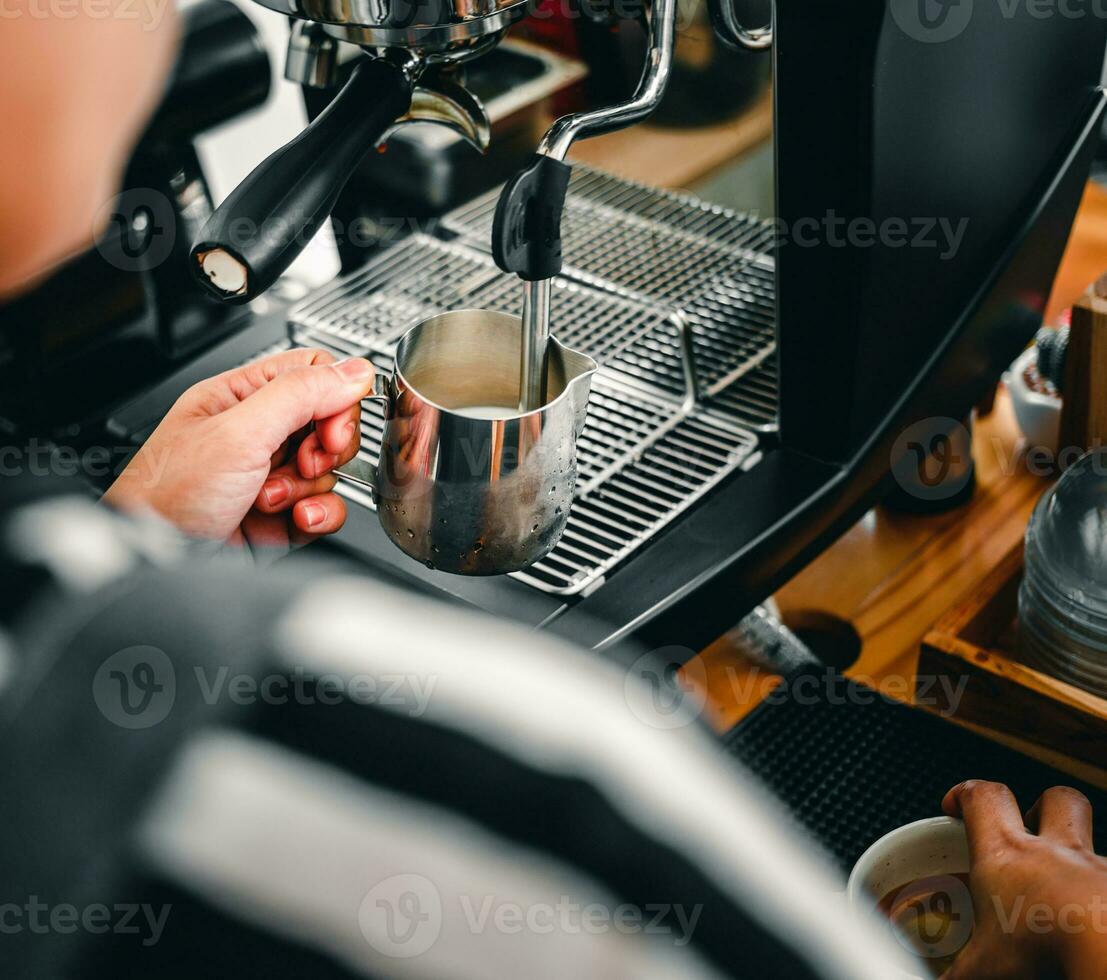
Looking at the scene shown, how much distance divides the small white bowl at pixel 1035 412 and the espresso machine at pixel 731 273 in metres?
0.04

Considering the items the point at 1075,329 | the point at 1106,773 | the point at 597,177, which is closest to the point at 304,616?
the point at 1106,773

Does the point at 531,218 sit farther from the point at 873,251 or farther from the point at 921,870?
the point at 921,870

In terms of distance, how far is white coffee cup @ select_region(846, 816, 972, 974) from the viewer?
1.99 feet

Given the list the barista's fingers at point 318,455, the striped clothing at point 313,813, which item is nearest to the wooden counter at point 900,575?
the barista's fingers at point 318,455

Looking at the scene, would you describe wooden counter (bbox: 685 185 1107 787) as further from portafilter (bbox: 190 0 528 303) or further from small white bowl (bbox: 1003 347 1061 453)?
portafilter (bbox: 190 0 528 303)

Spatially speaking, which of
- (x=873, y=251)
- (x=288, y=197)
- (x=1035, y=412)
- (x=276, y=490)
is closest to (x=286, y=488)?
(x=276, y=490)

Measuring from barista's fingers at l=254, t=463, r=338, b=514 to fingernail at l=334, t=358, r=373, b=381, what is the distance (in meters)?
0.06

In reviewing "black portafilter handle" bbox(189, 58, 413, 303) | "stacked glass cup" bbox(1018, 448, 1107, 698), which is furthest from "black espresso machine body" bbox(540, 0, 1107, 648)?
"black portafilter handle" bbox(189, 58, 413, 303)

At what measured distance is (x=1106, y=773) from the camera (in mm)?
741

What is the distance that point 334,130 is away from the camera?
632mm

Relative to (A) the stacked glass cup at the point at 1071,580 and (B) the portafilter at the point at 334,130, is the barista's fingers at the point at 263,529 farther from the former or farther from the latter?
(A) the stacked glass cup at the point at 1071,580

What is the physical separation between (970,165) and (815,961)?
633 mm

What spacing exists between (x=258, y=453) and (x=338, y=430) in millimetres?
45

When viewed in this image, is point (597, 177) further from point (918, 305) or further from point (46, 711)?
point (46, 711)
